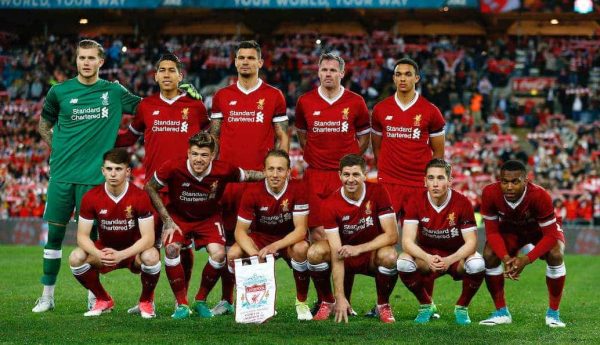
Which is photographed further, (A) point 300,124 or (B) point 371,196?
(A) point 300,124

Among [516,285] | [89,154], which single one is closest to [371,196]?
[89,154]

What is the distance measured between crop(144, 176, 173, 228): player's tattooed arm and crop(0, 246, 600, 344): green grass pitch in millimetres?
742

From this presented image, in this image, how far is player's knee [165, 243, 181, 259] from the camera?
8.08 m

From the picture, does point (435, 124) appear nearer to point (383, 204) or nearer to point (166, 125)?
point (383, 204)

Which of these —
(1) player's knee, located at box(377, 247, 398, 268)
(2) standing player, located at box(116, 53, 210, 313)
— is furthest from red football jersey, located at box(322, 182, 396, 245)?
(2) standing player, located at box(116, 53, 210, 313)

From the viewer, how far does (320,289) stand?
8250 mm

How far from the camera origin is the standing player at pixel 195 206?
319 inches

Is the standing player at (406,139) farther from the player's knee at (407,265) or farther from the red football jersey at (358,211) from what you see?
the player's knee at (407,265)

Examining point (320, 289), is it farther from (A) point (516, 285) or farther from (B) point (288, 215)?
(A) point (516, 285)

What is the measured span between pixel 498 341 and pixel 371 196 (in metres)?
1.75

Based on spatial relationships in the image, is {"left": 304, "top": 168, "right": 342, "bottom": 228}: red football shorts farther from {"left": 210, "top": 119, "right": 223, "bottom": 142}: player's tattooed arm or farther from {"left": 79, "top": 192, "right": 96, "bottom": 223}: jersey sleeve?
{"left": 79, "top": 192, "right": 96, "bottom": 223}: jersey sleeve

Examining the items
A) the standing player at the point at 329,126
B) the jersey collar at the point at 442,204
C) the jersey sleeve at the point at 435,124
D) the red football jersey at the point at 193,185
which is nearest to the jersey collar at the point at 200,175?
the red football jersey at the point at 193,185

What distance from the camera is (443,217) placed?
26.3 feet

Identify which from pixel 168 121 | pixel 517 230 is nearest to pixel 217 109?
pixel 168 121
